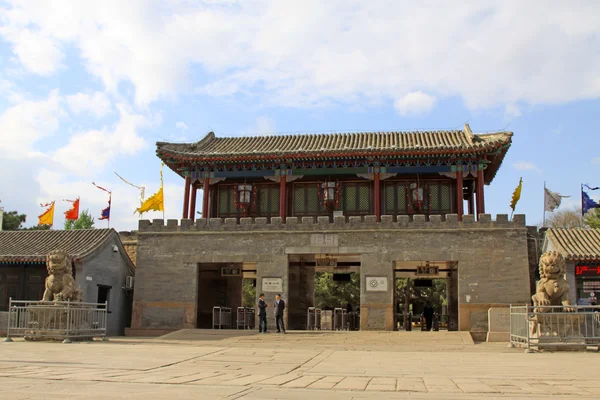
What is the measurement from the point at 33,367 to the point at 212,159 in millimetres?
14902

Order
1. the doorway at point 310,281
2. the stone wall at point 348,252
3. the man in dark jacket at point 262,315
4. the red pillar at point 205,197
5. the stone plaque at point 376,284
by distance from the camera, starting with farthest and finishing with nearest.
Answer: the red pillar at point 205,197
the doorway at point 310,281
the stone plaque at point 376,284
the stone wall at point 348,252
the man in dark jacket at point 262,315

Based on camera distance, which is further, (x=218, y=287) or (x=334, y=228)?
(x=218, y=287)

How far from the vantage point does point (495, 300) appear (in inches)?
802

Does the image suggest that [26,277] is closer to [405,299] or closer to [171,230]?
[171,230]

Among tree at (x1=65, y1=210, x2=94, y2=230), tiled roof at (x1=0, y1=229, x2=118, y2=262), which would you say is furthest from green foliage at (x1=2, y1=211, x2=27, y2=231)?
tiled roof at (x1=0, y1=229, x2=118, y2=262)

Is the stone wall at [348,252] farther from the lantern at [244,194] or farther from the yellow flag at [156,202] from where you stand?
the yellow flag at [156,202]

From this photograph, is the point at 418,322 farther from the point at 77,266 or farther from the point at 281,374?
the point at 281,374

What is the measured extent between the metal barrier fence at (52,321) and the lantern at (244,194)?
29.8ft

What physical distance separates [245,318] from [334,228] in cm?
504

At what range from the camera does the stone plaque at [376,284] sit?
2081 centimetres

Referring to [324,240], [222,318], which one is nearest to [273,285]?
[324,240]

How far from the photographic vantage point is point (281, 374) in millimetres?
9414

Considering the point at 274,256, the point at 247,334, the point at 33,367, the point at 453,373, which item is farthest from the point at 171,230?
the point at 453,373

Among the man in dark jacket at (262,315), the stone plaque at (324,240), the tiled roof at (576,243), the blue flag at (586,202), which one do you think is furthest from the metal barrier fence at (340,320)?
the blue flag at (586,202)
